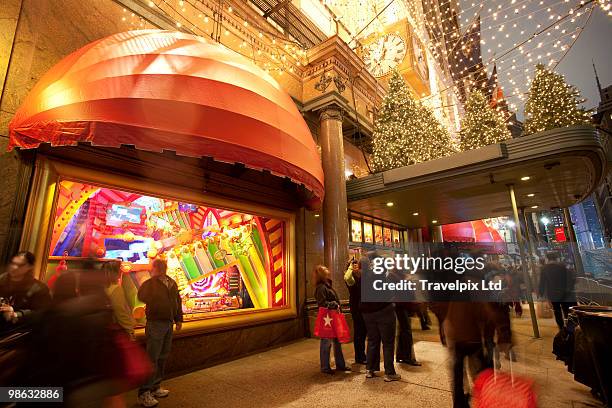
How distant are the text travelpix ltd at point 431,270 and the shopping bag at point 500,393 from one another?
1139 millimetres

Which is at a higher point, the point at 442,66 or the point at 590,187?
the point at 442,66

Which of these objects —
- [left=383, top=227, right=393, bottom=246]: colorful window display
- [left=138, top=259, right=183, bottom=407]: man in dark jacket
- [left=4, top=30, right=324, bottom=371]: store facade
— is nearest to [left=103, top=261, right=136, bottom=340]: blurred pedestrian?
[left=138, top=259, right=183, bottom=407]: man in dark jacket

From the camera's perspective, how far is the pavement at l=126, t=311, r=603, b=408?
14.0 feet

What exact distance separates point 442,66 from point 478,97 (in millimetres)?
14846

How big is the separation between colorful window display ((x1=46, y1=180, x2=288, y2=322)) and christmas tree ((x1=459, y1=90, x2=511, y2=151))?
31.6ft

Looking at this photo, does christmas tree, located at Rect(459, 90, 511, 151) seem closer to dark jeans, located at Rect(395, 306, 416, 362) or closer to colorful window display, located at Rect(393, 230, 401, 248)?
Result: colorful window display, located at Rect(393, 230, 401, 248)

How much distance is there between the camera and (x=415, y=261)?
774 centimetres

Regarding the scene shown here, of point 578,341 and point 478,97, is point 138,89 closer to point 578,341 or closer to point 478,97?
point 578,341

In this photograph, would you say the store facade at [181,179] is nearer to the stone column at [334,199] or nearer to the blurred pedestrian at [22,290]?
the blurred pedestrian at [22,290]

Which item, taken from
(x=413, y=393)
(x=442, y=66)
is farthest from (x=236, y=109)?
(x=442, y=66)

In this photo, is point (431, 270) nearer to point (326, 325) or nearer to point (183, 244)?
point (326, 325)

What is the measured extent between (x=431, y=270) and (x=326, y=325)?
338cm

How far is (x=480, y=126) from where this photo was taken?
42.3 ft

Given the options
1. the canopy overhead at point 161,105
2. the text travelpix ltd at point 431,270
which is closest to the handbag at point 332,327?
the text travelpix ltd at point 431,270
